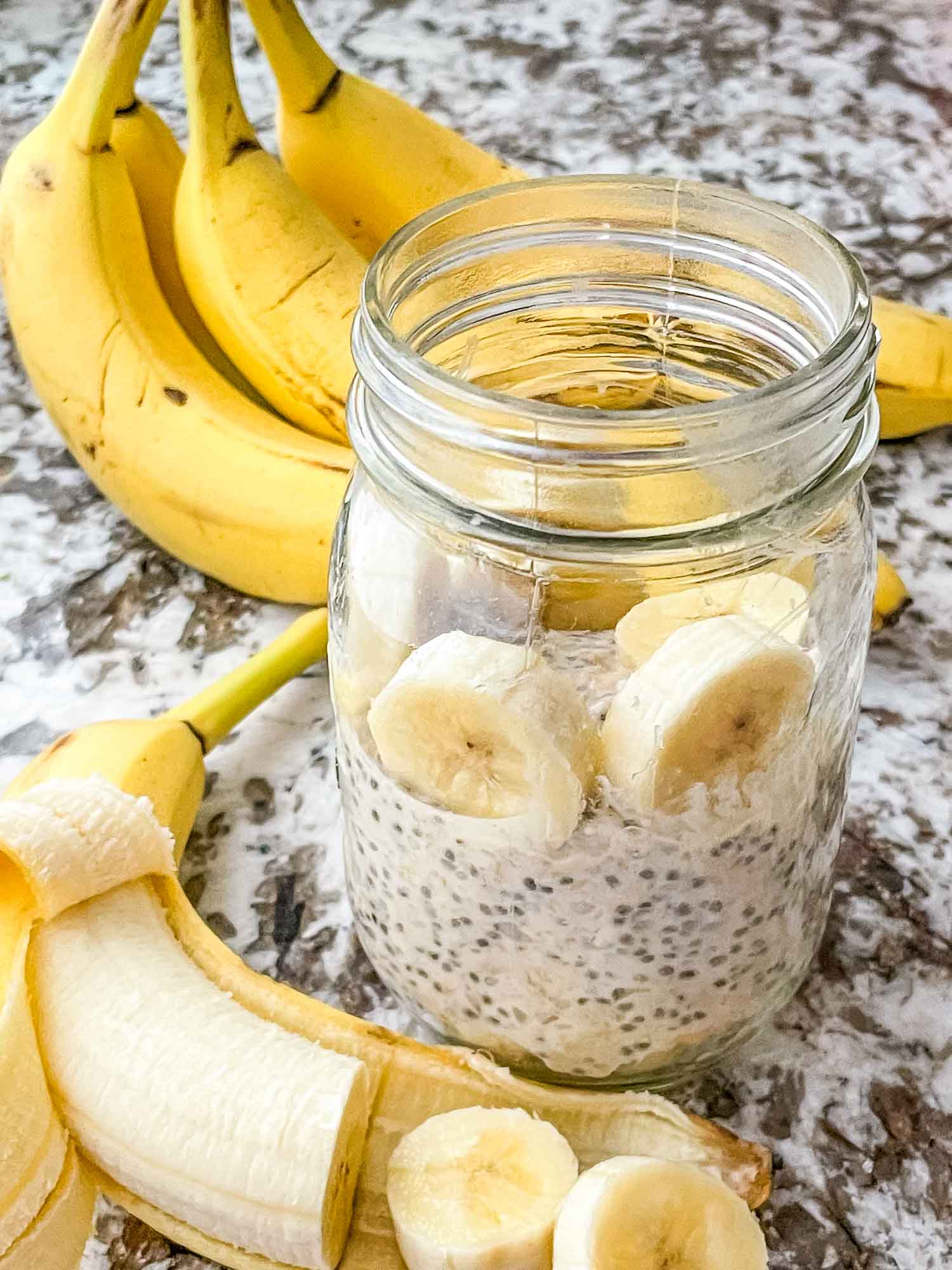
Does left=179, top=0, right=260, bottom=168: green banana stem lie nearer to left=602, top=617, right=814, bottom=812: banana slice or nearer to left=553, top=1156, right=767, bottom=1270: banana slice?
left=602, top=617, right=814, bottom=812: banana slice

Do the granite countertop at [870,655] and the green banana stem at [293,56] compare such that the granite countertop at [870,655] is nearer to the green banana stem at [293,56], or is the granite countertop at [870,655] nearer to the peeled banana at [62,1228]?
the peeled banana at [62,1228]

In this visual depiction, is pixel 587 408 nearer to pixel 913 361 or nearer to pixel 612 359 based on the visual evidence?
pixel 612 359

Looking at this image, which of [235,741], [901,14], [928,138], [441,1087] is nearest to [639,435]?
[441,1087]

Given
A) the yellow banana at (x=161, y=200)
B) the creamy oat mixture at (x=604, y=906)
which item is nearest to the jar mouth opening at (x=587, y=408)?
the creamy oat mixture at (x=604, y=906)

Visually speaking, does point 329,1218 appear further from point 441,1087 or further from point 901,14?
point 901,14

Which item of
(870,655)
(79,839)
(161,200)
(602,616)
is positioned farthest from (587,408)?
(161,200)

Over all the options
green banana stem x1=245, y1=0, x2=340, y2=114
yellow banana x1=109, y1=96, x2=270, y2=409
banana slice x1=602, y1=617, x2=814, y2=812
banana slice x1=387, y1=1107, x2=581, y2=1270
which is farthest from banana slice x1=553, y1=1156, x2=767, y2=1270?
green banana stem x1=245, y1=0, x2=340, y2=114
